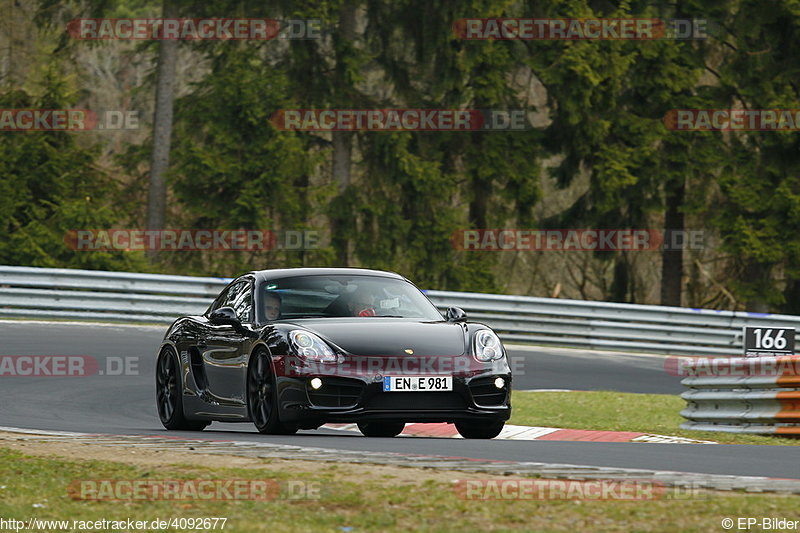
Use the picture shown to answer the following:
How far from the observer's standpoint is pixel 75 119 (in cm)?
3228

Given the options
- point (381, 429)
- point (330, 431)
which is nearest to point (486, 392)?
point (381, 429)

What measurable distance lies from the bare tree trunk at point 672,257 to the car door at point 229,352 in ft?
80.9

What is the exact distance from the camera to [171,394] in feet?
42.1

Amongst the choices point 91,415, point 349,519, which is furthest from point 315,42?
point 349,519

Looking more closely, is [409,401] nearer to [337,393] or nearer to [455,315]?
[337,393]

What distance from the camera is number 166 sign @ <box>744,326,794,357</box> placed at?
42.6ft

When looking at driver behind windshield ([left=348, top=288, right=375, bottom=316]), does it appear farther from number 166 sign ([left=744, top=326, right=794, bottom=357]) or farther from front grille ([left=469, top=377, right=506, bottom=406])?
number 166 sign ([left=744, top=326, right=794, bottom=357])

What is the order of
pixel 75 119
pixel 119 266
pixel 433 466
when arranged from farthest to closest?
pixel 75 119
pixel 119 266
pixel 433 466

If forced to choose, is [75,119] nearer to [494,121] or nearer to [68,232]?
[68,232]

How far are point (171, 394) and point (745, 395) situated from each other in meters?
5.29

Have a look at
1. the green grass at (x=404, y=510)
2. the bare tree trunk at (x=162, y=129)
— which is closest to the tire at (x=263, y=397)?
the green grass at (x=404, y=510)

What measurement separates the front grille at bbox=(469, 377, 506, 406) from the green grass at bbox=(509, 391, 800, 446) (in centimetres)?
267

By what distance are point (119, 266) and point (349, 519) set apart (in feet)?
77.8

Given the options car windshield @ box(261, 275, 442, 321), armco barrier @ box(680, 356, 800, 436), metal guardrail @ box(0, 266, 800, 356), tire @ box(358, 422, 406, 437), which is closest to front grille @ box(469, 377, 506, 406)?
car windshield @ box(261, 275, 442, 321)
